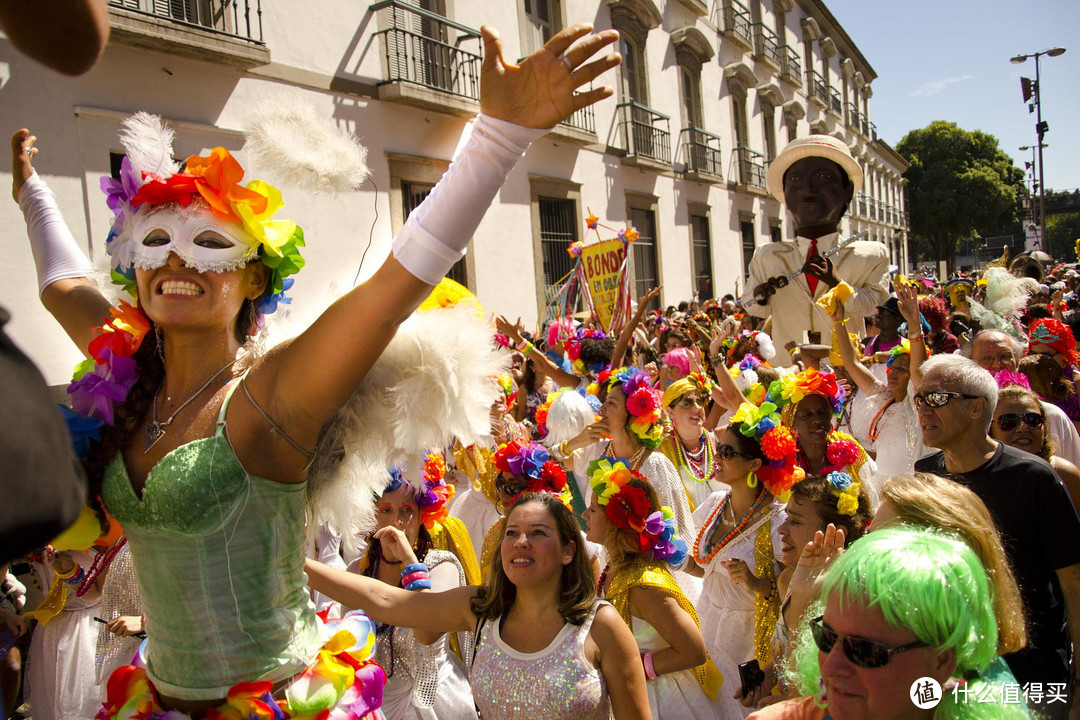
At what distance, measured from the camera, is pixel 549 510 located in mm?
2803

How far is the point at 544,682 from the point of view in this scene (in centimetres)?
243

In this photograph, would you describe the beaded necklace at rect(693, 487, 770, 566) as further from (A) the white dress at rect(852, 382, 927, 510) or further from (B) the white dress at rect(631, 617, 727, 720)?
(A) the white dress at rect(852, 382, 927, 510)

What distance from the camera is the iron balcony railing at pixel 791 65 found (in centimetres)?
2514

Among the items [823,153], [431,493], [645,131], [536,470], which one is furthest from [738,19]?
[431,493]

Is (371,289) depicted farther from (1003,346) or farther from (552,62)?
(1003,346)

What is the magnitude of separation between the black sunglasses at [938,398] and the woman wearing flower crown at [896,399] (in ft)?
4.87

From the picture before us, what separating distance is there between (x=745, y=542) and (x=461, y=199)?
2.65 meters

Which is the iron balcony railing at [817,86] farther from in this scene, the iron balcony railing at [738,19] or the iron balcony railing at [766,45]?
the iron balcony railing at [738,19]

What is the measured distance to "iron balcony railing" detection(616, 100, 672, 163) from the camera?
51.4 ft

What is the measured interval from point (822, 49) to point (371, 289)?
1332 inches

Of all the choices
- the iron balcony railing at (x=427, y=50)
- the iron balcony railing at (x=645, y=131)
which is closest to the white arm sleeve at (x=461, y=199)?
the iron balcony railing at (x=427, y=50)

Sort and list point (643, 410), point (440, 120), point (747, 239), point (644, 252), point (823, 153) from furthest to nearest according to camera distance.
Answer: point (747, 239) < point (644, 252) < point (440, 120) < point (823, 153) < point (643, 410)

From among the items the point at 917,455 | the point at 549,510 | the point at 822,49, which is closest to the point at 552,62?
the point at 549,510

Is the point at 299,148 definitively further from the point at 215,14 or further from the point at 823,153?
the point at 215,14
